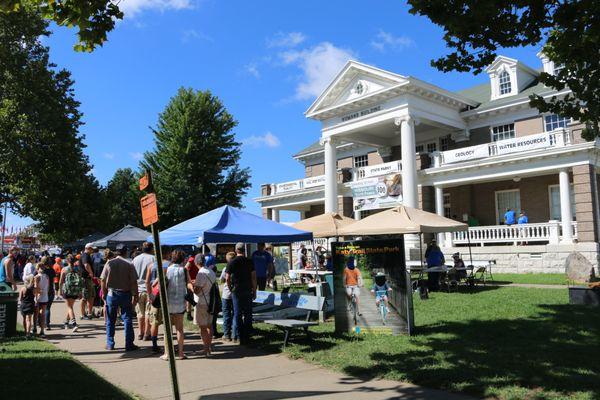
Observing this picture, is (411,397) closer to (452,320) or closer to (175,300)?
(175,300)

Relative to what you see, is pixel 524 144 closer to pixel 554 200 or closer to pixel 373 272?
pixel 554 200

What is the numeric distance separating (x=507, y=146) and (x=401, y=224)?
11641 millimetres

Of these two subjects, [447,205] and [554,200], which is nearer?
[554,200]

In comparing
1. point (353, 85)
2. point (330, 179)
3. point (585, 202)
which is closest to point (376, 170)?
point (330, 179)

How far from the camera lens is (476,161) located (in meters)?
23.5

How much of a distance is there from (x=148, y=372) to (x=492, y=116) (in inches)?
951

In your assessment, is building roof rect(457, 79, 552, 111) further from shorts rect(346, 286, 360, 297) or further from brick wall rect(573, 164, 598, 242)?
shorts rect(346, 286, 360, 297)

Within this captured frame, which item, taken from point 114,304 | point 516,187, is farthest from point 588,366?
point 516,187

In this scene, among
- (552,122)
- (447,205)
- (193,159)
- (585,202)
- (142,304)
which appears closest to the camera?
(142,304)

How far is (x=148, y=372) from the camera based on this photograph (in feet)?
23.4

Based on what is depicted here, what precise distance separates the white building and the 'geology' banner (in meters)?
0.05

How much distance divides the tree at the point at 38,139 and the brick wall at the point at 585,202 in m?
29.8

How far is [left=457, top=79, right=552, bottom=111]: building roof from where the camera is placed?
81.9ft

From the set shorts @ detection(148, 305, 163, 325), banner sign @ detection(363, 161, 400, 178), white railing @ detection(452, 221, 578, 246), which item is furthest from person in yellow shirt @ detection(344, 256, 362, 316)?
banner sign @ detection(363, 161, 400, 178)
